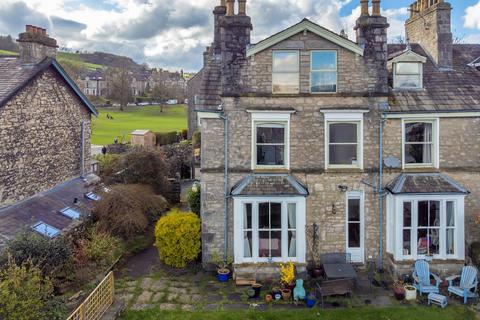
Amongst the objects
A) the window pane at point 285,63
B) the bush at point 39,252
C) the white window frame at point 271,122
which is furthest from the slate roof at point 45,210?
the window pane at point 285,63

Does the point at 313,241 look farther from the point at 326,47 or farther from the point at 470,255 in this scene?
the point at 326,47

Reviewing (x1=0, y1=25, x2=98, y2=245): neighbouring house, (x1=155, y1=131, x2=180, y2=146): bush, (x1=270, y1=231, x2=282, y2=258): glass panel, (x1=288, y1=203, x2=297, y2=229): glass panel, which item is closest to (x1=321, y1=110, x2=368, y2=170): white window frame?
(x1=288, y1=203, x2=297, y2=229): glass panel

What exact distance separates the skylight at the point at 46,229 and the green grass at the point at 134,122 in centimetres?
3751

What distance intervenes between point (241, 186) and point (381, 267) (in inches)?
267

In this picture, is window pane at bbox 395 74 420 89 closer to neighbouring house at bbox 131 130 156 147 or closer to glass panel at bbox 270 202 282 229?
glass panel at bbox 270 202 282 229

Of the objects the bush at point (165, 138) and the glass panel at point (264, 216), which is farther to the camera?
the bush at point (165, 138)

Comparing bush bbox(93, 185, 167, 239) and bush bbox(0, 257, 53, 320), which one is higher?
bush bbox(93, 185, 167, 239)

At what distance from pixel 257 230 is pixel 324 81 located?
6612 millimetres

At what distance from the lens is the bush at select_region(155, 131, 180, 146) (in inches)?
1841

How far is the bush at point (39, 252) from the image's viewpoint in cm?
1273

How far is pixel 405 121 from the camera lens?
53.0ft

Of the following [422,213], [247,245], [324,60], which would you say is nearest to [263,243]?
[247,245]

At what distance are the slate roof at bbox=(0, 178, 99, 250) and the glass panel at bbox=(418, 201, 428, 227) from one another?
48.3 feet

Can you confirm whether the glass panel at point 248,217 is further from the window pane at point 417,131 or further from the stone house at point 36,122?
the stone house at point 36,122
